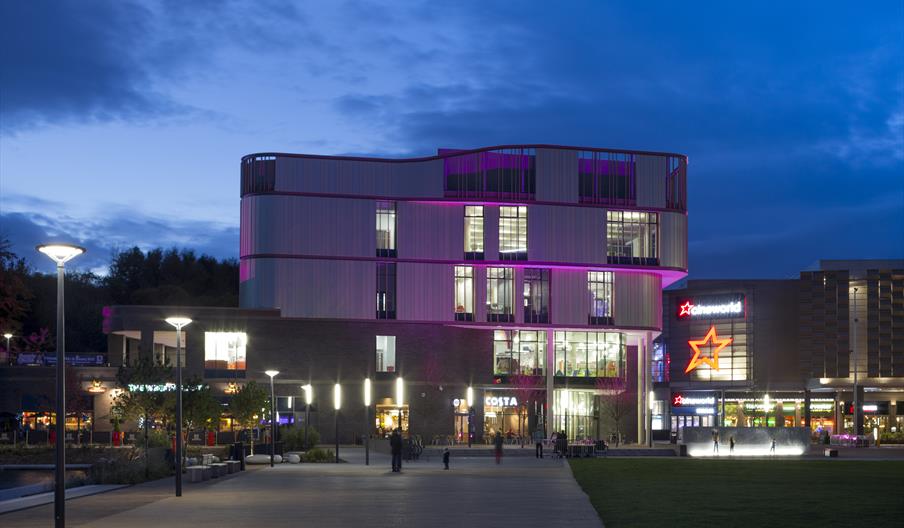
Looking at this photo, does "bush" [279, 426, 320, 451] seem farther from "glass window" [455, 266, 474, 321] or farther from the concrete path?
the concrete path

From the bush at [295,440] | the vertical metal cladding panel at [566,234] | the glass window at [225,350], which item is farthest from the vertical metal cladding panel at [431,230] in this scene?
the bush at [295,440]

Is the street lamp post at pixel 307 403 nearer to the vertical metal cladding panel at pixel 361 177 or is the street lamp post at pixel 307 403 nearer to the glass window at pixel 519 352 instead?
the glass window at pixel 519 352

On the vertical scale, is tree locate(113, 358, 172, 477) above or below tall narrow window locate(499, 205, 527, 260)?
below

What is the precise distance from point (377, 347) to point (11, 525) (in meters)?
67.2

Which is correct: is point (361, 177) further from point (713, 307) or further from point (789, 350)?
point (789, 350)

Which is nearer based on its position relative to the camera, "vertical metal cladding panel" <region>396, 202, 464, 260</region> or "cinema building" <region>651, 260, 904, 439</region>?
"vertical metal cladding panel" <region>396, 202, 464, 260</region>

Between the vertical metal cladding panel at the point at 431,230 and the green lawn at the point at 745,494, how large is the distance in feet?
130

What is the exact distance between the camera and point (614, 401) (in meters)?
94.1

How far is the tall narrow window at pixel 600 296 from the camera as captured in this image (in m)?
93.0

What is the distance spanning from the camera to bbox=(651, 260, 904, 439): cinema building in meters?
109

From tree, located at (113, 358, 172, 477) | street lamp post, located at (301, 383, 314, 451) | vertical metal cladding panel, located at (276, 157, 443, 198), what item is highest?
vertical metal cladding panel, located at (276, 157, 443, 198)

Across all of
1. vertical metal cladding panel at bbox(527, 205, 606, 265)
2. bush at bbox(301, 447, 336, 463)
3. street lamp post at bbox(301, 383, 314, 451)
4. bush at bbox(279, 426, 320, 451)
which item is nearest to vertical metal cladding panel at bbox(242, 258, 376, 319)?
street lamp post at bbox(301, 383, 314, 451)

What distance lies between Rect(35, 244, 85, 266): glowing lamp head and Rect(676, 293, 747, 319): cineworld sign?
100622mm

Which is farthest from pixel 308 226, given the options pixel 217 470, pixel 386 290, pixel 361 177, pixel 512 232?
pixel 217 470
